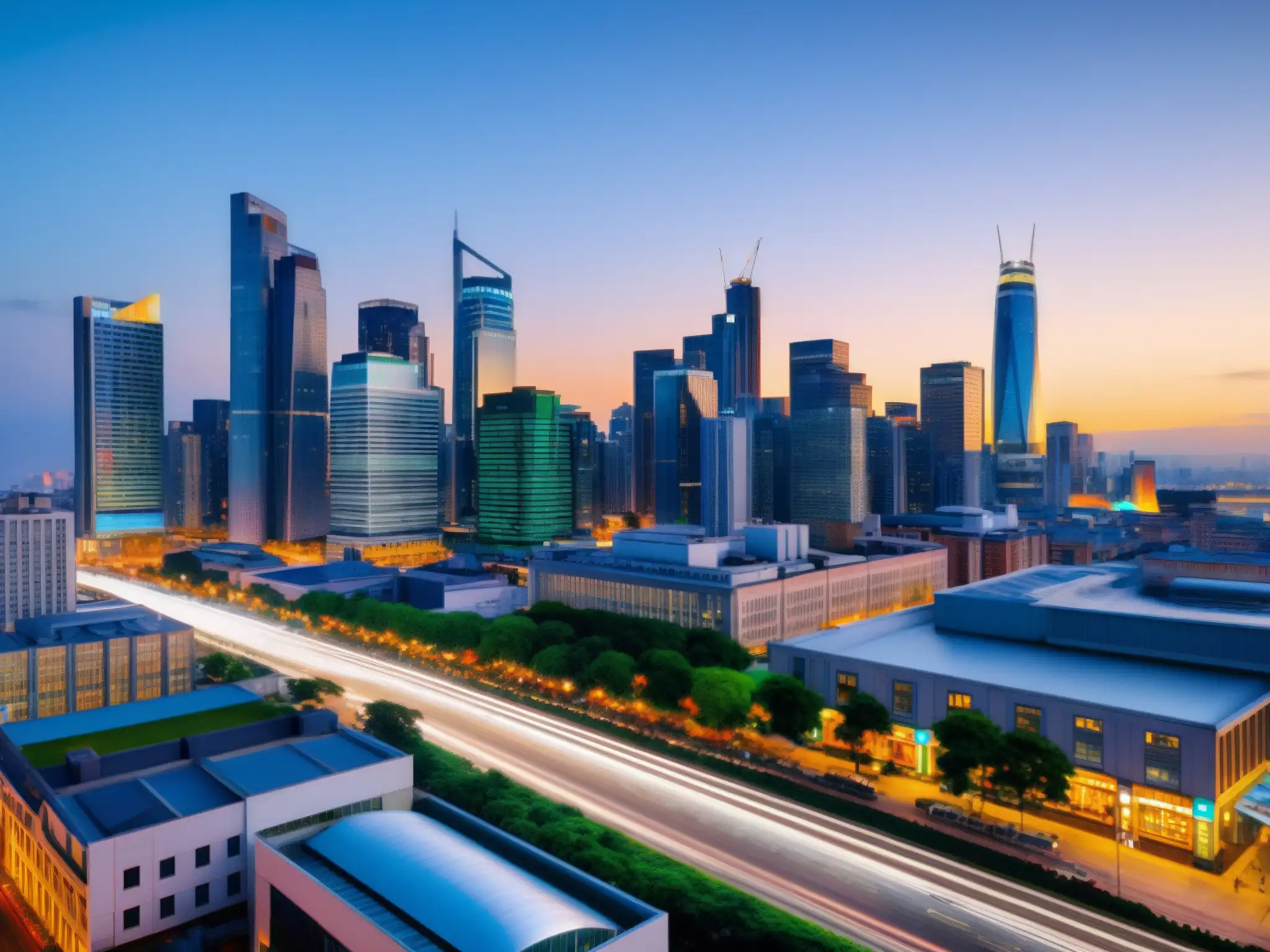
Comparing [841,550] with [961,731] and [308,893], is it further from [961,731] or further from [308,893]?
[308,893]

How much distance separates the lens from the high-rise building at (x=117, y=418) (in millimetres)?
155750

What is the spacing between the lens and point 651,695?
5150cm

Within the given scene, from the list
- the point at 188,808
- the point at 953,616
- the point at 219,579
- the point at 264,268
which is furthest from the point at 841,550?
the point at 264,268

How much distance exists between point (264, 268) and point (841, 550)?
124m

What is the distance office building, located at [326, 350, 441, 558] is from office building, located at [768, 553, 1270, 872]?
346ft

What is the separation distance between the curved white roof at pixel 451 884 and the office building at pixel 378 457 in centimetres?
11777

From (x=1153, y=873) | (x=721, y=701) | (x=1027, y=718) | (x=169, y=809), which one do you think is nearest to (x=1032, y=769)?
(x=1153, y=873)

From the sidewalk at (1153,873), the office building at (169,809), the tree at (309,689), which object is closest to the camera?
the office building at (169,809)

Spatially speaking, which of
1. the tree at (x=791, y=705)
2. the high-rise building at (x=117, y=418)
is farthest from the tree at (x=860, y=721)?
the high-rise building at (x=117, y=418)

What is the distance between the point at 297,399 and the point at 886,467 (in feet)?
437

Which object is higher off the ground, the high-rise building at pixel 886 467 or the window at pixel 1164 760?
the high-rise building at pixel 886 467

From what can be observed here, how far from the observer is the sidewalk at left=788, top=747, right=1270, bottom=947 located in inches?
1187

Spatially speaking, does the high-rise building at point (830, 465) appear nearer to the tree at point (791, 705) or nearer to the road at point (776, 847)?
the tree at point (791, 705)

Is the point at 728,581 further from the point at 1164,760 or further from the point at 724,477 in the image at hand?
the point at 1164,760
